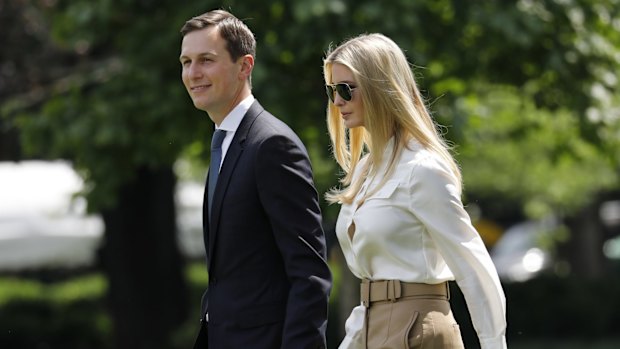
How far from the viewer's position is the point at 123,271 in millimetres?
15383

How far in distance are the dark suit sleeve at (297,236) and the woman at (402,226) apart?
0.23 m

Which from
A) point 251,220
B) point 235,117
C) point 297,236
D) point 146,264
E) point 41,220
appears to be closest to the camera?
point 297,236

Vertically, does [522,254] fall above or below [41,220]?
below

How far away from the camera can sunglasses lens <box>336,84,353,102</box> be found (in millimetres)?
4195

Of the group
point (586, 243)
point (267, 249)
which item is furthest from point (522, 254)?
point (267, 249)

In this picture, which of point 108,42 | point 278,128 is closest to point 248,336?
point 278,128

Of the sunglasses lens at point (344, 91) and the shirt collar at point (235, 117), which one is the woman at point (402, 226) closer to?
the sunglasses lens at point (344, 91)

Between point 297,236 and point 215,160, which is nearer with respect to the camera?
point 297,236

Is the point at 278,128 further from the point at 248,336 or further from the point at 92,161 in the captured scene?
the point at 92,161

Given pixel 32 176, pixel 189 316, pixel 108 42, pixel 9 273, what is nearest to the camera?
pixel 108 42

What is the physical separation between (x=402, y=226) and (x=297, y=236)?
0.38 meters

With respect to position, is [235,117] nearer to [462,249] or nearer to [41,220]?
[462,249]

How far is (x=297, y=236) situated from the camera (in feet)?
12.9

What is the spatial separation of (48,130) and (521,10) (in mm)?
4504
